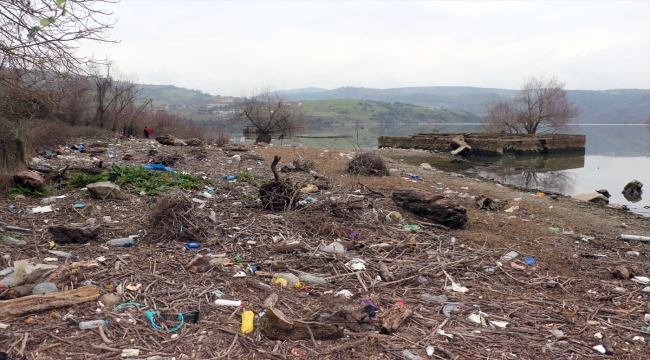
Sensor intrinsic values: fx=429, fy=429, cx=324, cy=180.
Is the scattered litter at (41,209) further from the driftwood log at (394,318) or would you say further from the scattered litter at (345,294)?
the driftwood log at (394,318)

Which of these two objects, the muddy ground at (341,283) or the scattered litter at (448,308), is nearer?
the muddy ground at (341,283)

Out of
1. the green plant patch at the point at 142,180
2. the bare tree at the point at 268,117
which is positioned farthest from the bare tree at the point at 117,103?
the green plant patch at the point at 142,180

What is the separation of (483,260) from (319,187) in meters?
3.21

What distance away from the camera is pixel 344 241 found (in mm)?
4391

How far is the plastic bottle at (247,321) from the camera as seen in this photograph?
266 cm

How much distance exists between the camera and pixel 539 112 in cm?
2758

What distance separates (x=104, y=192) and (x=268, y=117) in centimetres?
1748

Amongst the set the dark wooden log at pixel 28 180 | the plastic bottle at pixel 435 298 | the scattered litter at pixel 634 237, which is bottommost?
the scattered litter at pixel 634 237

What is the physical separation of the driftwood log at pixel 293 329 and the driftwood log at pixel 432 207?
3.08m

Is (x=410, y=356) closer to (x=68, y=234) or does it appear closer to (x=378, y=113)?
(x=68, y=234)

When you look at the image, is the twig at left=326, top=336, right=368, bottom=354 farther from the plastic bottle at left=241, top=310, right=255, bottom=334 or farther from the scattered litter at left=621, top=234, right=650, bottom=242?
the scattered litter at left=621, top=234, right=650, bottom=242

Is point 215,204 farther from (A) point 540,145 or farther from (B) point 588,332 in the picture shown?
(A) point 540,145

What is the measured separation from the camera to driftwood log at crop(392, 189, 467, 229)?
5305 millimetres

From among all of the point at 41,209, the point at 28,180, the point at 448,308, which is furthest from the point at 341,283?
the point at 28,180
